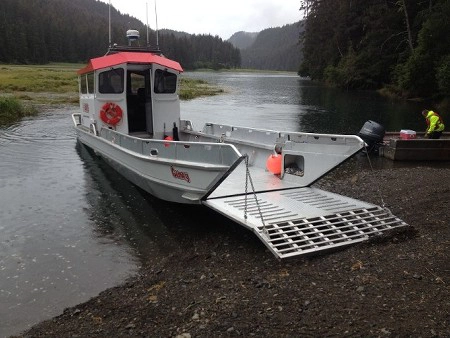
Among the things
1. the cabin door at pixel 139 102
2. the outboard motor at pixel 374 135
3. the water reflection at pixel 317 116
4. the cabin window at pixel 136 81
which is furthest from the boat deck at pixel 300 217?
the water reflection at pixel 317 116

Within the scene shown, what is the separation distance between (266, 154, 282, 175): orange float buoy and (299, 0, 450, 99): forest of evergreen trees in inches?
986

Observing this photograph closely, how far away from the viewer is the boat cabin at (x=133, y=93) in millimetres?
11414

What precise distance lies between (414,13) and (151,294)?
160 feet

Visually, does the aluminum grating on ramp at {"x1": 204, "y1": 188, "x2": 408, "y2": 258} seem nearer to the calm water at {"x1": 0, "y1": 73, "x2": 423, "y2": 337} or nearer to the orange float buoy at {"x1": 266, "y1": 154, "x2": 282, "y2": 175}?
the orange float buoy at {"x1": 266, "y1": 154, "x2": 282, "y2": 175}

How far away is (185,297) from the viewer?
5.03 meters

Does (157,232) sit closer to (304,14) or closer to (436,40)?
(436,40)

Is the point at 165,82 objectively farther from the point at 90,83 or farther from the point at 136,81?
the point at 90,83

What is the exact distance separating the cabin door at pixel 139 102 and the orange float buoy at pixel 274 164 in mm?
4844

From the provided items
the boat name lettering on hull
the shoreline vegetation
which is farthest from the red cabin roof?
the shoreline vegetation

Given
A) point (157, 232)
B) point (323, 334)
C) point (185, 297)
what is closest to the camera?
point (323, 334)

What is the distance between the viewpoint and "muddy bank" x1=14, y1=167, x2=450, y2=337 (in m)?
4.05

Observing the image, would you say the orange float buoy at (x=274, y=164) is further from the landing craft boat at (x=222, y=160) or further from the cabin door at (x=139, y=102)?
the cabin door at (x=139, y=102)

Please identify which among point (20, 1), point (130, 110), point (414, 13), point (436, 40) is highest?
point (20, 1)

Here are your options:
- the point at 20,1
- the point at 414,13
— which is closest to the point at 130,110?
the point at 414,13
